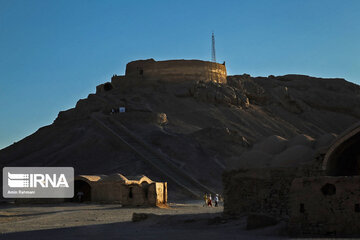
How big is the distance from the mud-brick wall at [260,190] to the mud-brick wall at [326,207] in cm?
313

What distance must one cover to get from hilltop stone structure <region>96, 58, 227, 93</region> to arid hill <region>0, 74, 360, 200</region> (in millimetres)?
614

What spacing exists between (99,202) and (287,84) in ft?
153

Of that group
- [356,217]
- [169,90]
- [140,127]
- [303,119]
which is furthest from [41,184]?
[303,119]

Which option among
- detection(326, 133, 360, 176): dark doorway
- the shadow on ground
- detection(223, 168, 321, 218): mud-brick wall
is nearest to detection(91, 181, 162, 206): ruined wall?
the shadow on ground

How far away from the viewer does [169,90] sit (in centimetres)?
5694

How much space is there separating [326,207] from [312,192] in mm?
417

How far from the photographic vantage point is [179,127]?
157 feet

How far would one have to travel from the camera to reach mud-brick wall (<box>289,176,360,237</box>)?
11.5m

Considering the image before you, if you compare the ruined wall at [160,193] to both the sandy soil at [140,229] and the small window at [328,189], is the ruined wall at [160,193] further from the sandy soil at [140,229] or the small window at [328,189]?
the small window at [328,189]

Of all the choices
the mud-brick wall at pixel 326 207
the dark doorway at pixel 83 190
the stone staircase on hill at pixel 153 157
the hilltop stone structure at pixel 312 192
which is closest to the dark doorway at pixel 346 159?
the hilltop stone structure at pixel 312 192

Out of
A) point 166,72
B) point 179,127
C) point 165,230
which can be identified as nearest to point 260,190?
point 165,230

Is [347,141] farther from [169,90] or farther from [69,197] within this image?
[169,90]

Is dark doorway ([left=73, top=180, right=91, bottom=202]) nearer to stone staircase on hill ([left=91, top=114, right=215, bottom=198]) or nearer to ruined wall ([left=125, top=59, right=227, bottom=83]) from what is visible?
stone staircase on hill ([left=91, top=114, right=215, bottom=198])

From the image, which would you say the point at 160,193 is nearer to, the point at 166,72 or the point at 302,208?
the point at 302,208
